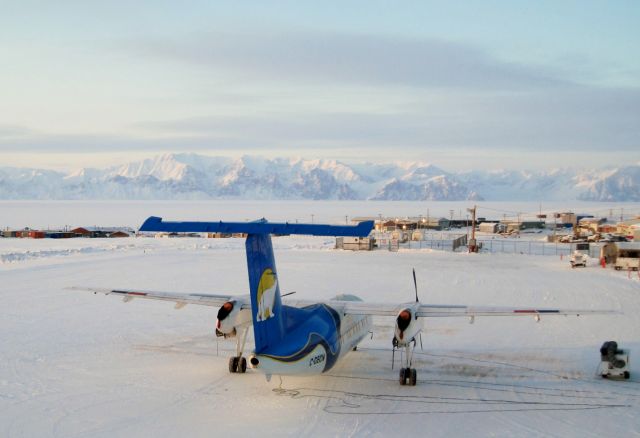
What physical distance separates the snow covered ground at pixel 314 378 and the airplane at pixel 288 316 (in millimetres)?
1086

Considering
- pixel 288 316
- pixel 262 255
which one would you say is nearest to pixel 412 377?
pixel 288 316

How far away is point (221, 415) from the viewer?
14492 millimetres

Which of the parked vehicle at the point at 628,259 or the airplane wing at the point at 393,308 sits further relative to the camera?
the parked vehicle at the point at 628,259

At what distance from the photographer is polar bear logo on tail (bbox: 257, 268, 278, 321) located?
14602 mm

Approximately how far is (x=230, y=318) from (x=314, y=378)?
113 inches

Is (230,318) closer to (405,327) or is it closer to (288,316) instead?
(288,316)

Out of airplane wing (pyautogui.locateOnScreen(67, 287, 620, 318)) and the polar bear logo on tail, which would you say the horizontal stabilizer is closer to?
the polar bear logo on tail

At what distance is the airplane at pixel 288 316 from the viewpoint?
1420 cm

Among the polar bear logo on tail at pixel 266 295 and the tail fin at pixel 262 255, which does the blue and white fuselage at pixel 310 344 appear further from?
the polar bear logo on tail at pixel 266 295

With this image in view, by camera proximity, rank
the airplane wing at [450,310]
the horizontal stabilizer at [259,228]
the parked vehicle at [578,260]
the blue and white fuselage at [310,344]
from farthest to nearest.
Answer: the parked vehicle at [578,260], the airplane wing at [450,310], the blue and white fuselage at [310,344], the horizontal stabilizer at [259,228]

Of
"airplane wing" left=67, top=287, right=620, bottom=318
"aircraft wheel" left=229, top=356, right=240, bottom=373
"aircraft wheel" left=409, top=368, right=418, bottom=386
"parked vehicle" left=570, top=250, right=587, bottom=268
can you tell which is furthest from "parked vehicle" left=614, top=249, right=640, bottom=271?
"aircraft wheel" left=229, top=356, right=240, bottom=373

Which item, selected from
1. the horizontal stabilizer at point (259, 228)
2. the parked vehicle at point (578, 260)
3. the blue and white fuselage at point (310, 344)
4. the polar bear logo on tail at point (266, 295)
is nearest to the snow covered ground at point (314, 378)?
the blue and white fuselage at point (310, 344)

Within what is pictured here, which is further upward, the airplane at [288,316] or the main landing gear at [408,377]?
the airplane at [288,316]

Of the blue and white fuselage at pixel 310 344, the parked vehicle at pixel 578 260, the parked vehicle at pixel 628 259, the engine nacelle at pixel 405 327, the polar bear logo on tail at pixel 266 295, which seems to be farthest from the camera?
the parked vehicle at pixel 578 260
